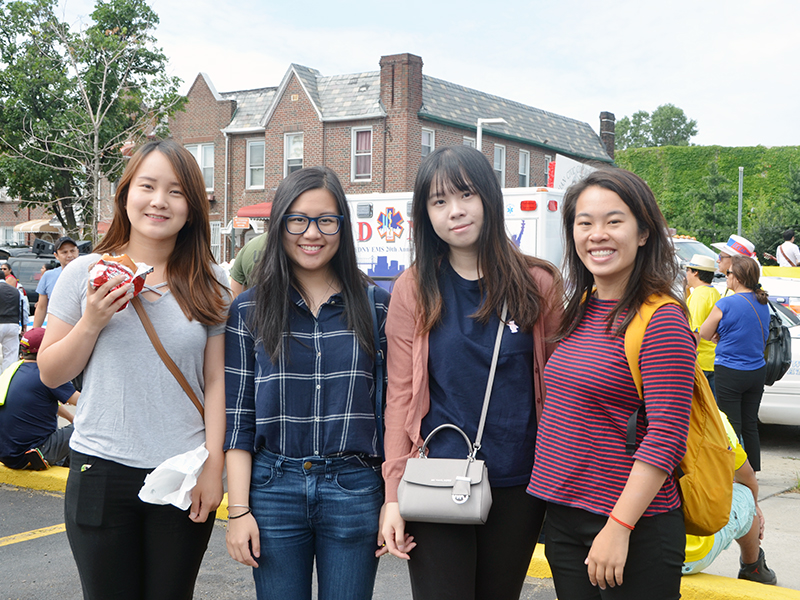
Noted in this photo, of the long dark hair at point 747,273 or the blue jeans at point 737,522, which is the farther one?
the long dark hair at point 747,273

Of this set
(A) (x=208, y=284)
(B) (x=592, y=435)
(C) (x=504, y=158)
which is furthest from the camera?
(C) (x=504, y=158)

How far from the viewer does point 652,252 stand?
229 centimetres

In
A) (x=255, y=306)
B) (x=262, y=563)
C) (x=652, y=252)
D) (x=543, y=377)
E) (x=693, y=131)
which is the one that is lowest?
(x=262, y=563)

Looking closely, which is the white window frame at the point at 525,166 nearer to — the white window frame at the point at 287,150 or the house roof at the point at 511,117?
the house roof at the point at 511,117

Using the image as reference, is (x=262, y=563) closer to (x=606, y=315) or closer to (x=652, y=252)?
(x=606, y=315)

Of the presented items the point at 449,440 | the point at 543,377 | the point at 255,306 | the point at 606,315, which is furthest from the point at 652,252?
the point at 255,306

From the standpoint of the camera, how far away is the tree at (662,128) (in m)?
87.4

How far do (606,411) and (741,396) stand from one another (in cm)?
488

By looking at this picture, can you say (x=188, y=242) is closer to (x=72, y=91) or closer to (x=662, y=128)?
(x=72, y=91)

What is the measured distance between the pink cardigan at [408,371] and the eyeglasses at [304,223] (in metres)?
0.31

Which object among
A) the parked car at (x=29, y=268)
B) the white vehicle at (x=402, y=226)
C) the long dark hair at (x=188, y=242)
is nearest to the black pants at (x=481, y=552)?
the long dark hair at (x=188, y=242)

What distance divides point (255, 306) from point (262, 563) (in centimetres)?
83

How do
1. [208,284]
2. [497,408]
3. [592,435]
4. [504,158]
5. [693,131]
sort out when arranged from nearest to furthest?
[592,435] < [497,408] < [208,284] < [504,158] < [693,131]

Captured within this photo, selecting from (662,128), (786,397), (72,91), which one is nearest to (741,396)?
(786,397)
